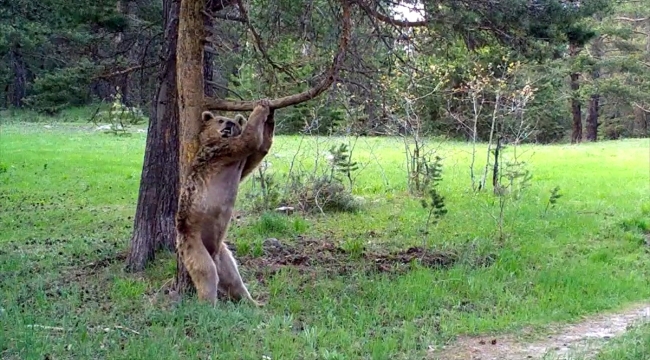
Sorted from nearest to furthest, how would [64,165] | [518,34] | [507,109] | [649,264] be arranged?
[518,34] → [649,264] → [507,109] → [64,165]

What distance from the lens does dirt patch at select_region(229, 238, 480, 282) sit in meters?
9.30

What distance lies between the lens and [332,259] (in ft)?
32.4

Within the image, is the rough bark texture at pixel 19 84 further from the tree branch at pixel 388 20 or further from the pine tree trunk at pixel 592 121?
the tree branch at pixel 388 20

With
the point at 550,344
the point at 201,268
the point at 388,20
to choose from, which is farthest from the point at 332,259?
the point at 550,344

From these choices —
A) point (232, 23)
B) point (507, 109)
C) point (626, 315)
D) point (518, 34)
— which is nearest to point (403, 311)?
point (626, 315)

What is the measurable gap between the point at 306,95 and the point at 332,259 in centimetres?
354

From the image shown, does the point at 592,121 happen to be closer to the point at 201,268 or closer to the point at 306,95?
the point at 306,95

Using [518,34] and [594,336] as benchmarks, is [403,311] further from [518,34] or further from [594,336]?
[518,34]

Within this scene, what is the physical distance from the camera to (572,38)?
10.2 m

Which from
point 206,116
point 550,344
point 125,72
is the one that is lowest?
point 550,344

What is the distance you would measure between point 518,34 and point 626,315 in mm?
3625

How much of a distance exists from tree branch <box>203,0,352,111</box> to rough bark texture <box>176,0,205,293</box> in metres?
0.16

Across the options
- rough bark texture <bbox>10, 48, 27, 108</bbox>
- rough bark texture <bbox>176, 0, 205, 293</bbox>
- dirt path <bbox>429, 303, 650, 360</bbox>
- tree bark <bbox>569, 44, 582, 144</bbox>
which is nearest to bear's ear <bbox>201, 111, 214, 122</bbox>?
rough bark texture <bbox>176, 0, 205, 293</bbox>

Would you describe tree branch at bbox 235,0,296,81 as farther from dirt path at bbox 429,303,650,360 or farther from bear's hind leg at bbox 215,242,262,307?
dirt path at bbox 429,303,650,360
